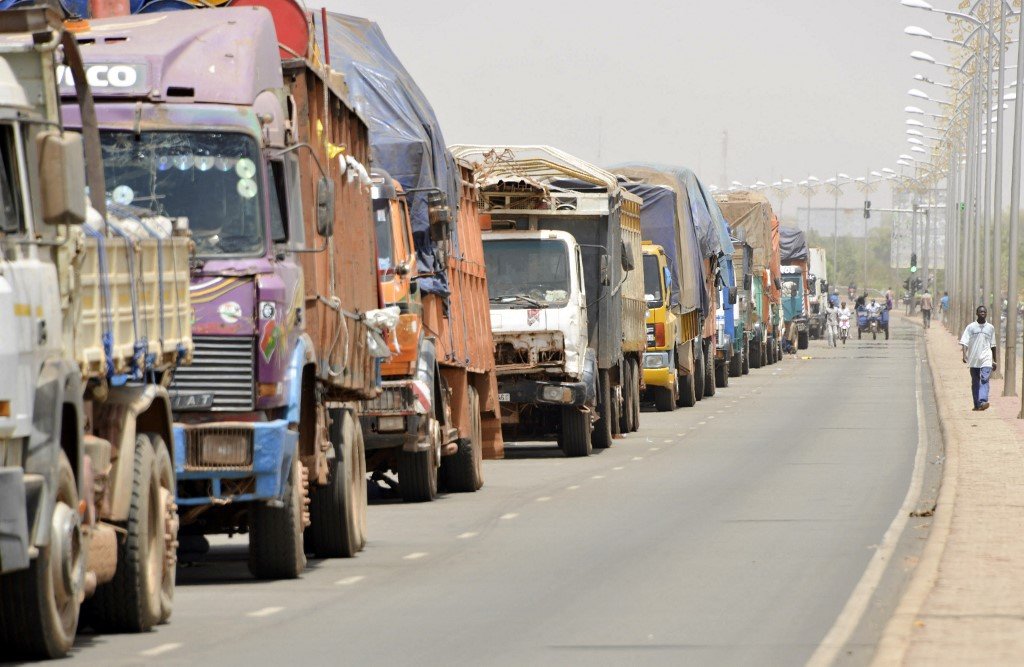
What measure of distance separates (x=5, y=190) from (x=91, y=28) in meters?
4.47

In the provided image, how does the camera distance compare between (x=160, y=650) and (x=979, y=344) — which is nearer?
(x=160, y=650)

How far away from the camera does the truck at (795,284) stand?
72875 millimetres

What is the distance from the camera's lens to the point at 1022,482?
20812 millimetres

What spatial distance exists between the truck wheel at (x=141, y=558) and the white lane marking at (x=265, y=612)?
627 mm

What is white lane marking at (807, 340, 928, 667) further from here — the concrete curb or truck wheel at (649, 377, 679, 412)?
truck wheel at (649, 377, 679, 412)

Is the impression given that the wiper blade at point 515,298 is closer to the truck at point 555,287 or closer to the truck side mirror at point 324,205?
the truck at point 555,287

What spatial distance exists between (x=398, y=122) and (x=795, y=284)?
55.3m

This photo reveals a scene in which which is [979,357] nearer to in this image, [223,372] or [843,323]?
[223,372]

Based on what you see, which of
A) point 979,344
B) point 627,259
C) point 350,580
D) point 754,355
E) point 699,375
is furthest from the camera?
point 754,355

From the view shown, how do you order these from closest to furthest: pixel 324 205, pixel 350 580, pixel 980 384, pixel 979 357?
pixel 324 205 < pixel 350 580 < pixel 979 357 < pixel 980 384

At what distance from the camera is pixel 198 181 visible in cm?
1280

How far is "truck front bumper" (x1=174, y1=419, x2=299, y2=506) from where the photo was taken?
12422 mm

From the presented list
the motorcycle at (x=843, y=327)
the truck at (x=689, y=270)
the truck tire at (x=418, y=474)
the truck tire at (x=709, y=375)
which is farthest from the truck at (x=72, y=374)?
the motorcycle at (x=843, y=327)

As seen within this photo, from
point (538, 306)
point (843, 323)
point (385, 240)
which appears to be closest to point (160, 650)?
point (385, 240)
